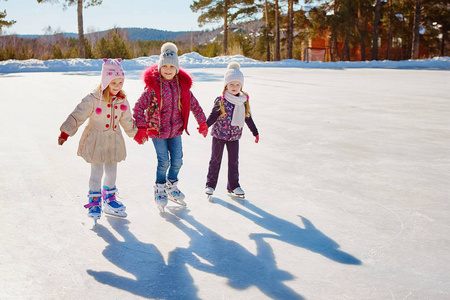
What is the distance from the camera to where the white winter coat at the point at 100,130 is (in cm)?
304

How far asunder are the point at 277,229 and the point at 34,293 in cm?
151

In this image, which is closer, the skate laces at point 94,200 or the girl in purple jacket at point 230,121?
the skate laces at point 94,200

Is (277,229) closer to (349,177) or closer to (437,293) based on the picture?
(437,293)

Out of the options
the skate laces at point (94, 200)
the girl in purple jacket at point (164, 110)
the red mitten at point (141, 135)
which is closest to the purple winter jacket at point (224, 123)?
the girl in purple jacket at point (164, 110)

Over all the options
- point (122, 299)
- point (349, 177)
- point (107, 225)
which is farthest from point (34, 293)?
point (349, 177)

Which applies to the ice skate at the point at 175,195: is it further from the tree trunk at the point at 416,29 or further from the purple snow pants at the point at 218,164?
the tree trunk at the point at 416,29

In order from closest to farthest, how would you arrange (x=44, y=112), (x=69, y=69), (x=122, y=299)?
1. (x=122, y=299)
2. (x=44, y=112)
3. (x=69, y=69)

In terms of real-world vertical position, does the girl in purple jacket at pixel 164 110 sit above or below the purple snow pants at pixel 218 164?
above

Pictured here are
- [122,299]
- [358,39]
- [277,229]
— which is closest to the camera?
[122,299]

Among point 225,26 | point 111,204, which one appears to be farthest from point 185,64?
point 111,204

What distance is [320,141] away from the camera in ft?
17.9

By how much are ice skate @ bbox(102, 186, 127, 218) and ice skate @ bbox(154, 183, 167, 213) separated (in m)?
0.26

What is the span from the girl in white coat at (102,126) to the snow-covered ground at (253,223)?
18 centimetres

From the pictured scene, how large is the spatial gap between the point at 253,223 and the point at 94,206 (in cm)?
107
